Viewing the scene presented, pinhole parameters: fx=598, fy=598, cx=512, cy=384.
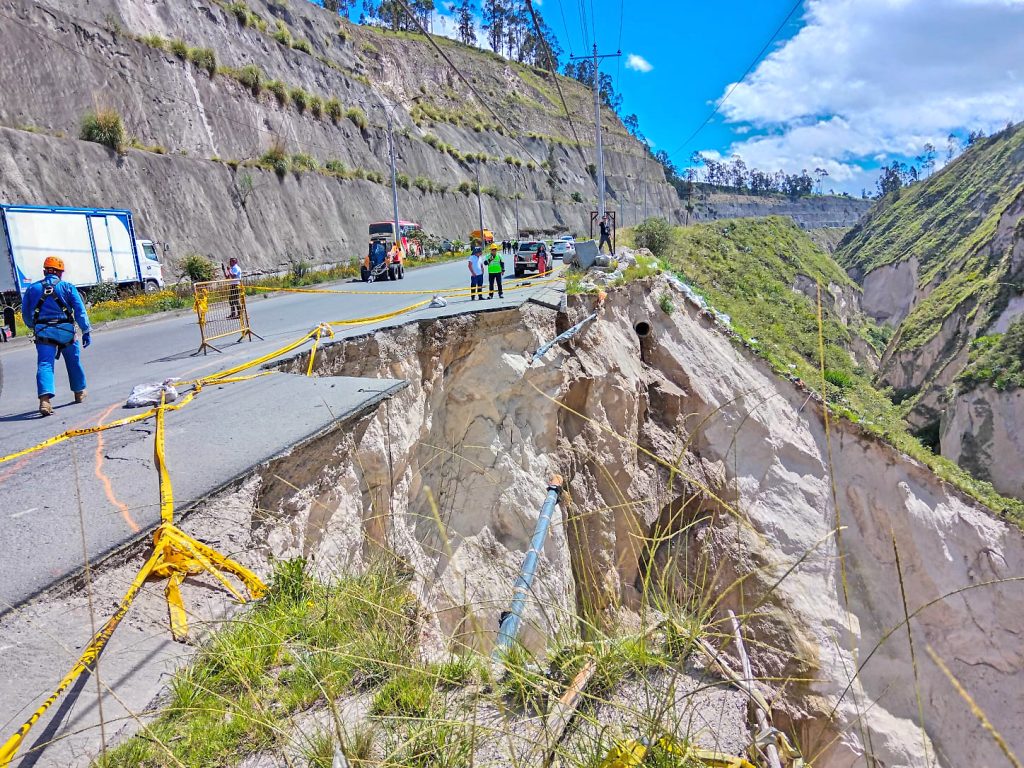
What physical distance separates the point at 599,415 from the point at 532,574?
9.21 metres

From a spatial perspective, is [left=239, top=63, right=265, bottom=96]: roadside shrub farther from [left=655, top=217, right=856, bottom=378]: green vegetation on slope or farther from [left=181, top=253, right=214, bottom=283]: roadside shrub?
[left=655, top=217, right=856, bottom=378]: green vegetation on slope

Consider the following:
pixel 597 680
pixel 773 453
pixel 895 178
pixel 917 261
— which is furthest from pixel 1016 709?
pixel 895 178

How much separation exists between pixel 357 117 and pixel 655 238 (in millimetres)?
24880

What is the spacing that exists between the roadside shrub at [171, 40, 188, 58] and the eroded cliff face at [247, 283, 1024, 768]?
96.0 feet

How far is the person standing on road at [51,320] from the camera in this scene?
6832 millimetres

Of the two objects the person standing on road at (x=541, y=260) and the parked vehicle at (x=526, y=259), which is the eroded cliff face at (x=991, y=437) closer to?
the person standing on road at (x=541, y=260)

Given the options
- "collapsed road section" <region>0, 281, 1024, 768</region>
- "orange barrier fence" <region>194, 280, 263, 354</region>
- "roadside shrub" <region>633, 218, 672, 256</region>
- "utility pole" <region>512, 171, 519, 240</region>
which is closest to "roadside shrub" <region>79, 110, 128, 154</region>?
"orange barrier fence" <region>194, 280, 263, 354</region>

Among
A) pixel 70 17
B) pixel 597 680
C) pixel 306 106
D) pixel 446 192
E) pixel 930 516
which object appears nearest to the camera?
pixel 597 680

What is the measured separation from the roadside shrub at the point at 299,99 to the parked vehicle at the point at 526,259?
866 inches

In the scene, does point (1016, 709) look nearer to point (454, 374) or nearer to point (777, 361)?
point (777, 361)

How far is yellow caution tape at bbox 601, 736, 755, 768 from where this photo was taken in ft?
6.45

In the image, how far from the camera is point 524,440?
10.7m

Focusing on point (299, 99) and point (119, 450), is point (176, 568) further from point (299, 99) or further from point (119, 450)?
point (299, 99)

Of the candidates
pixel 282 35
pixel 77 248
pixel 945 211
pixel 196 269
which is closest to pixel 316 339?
pixel 77 248
